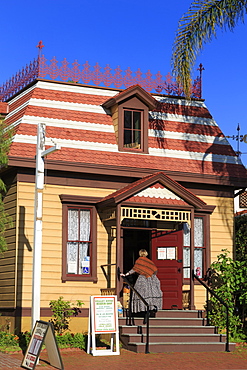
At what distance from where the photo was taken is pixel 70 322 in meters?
16.7

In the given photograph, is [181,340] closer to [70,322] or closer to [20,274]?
[70,322]

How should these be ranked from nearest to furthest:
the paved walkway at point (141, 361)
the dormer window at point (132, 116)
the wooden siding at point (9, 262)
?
the paved walkway at point (141, 361)
the wooden siding at point (9, 262)
the dormer window at point (132, 116)

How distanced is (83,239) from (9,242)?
79.1 inches

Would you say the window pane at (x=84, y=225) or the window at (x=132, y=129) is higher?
the window at (x=132, y=129)

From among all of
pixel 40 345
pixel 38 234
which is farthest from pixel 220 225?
pixel 40 345

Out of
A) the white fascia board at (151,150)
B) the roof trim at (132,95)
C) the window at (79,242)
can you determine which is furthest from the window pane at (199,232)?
the roof trim at (132,95)

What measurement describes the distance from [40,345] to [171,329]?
4.80m

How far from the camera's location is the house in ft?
55.1

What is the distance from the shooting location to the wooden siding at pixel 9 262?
16672 millimetres

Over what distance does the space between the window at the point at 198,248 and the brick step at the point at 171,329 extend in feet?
8.99

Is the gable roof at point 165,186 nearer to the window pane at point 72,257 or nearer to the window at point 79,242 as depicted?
the window at point 79,242

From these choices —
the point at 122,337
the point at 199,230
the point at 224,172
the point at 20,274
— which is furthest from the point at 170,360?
the point at 224,172

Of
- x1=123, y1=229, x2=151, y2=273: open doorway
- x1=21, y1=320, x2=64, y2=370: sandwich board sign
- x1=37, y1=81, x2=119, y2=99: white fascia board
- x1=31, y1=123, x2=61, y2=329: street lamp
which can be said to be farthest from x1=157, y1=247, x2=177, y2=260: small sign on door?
x1=21, y1=320, x2=64, y2=370: sandwich board sign

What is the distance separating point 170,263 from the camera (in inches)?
703
